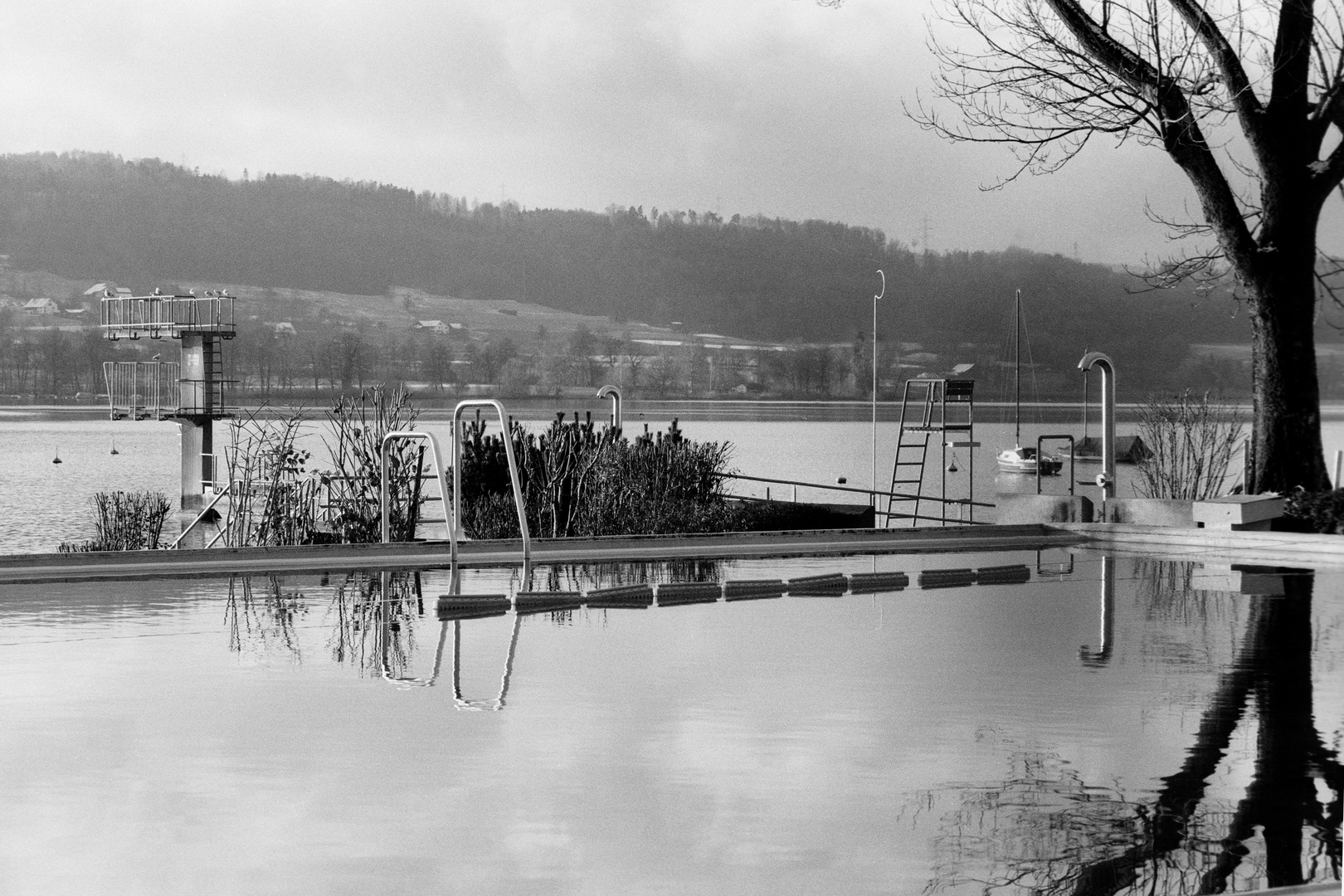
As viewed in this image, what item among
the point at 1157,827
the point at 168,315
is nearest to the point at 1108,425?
the point at 1157,827

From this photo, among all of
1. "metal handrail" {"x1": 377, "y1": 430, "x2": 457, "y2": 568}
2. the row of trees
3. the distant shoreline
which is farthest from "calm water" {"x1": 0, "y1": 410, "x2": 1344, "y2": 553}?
"metal handrail" {"x1": 377, "y1": 430, "x2": 457, "y2": 568}

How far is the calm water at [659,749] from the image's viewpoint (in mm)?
3248

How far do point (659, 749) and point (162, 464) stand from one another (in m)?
69.0

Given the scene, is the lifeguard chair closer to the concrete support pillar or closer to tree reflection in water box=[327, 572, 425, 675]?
the concrete support pillar

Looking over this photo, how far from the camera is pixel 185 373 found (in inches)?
1941

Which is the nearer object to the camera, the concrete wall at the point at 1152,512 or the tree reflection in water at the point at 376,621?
the tree reflection in water at the point at 376,621

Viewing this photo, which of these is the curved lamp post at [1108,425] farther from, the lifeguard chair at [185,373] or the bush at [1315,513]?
the lifeguard chair at [185,373]

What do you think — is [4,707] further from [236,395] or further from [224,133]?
[224,133]

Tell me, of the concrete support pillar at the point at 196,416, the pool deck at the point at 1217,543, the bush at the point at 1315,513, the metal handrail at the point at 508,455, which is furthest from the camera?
the concrete support pillar at the point at 196,416

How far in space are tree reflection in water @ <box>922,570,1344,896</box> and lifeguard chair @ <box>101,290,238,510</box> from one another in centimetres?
4515

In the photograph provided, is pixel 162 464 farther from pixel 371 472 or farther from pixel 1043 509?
pixel 1043 509

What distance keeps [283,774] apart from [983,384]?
114 metres

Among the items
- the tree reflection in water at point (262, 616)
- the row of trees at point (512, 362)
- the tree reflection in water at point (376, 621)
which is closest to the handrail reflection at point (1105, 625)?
the tree reflection in water at point (376, 621)

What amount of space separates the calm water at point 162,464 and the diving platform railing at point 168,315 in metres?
5.75
